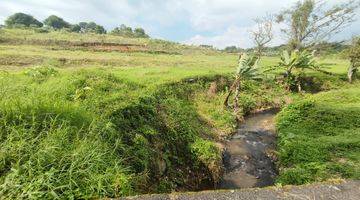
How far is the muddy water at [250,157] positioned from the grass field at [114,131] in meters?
0.43

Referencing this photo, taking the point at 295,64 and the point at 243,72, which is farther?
the point at 295,64

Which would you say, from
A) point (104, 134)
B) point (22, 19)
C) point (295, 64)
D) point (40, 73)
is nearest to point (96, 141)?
point (104, 134)

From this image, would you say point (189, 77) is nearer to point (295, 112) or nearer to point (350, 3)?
point (295, 112)

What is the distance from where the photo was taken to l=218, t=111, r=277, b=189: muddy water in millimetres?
9484

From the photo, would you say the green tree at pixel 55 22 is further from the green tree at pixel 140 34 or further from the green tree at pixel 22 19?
the green tree at pixel 140 34

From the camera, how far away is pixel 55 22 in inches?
3194

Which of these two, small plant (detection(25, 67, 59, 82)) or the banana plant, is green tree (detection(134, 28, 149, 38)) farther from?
small plant (detection(25, 67, 59, 82))

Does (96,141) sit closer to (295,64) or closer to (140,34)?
(295,64)

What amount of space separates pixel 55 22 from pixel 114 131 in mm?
81041

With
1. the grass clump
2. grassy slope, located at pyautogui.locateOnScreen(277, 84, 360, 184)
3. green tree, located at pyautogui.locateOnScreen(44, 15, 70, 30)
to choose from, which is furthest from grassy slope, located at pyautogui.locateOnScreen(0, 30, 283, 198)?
green tree, located at pyautogui.locateOnScreen(44, 15, 70, 30)

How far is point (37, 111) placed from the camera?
17.9 ft

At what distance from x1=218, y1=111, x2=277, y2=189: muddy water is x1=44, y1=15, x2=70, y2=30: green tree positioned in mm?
74594

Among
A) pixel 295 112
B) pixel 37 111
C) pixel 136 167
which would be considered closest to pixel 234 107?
pixel 295 112

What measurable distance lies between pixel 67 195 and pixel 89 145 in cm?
114
